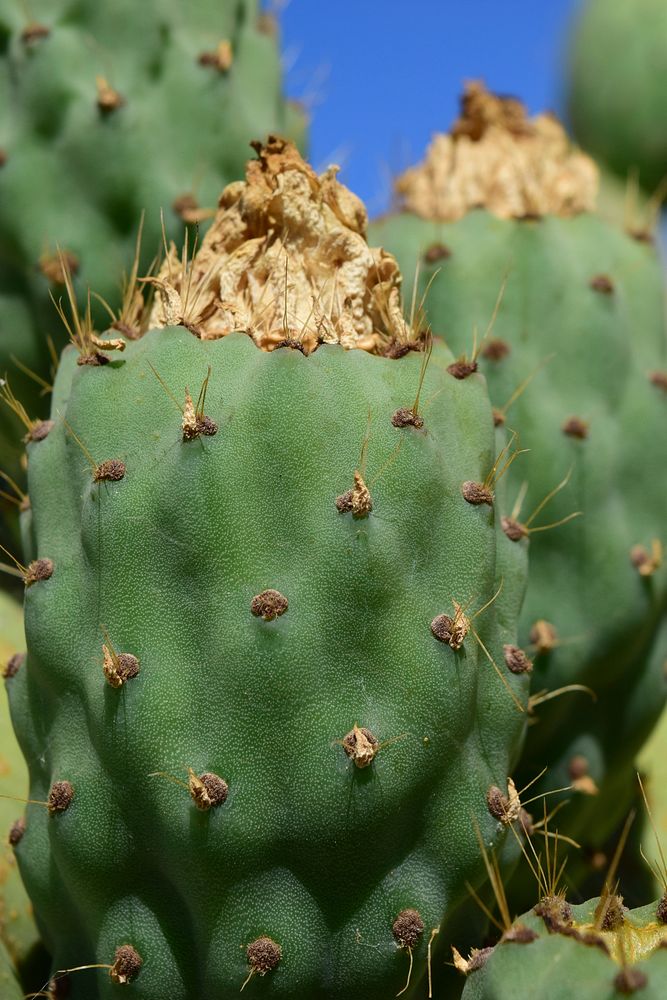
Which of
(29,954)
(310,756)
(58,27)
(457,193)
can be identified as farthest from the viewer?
(457,193)

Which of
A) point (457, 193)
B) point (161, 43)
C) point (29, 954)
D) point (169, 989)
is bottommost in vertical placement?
point (29, 954)

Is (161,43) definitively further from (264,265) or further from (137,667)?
(137,667)

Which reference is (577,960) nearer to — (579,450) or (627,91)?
(579,450)

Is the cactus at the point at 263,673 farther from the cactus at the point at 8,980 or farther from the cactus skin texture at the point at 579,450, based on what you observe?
the cactus skin texture at the point at 579,450

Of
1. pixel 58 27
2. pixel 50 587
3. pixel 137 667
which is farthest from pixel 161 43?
pixel 137 667

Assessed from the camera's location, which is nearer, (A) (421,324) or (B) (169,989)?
(B) (169,989)

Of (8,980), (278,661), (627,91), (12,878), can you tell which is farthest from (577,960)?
(627,91)
